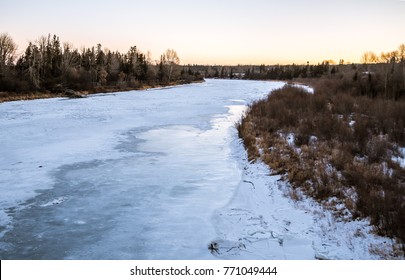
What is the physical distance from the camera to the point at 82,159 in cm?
975

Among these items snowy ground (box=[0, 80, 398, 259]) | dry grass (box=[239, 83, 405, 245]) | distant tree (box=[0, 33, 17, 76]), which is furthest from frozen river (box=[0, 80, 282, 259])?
distant tree (box=[0, 33, 17, 76])

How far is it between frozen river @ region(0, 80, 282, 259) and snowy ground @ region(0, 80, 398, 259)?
0.02 m

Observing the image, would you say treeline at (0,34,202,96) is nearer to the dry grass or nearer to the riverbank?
the riverbank

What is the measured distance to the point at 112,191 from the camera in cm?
725

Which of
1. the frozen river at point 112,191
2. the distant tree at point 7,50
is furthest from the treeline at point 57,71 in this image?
the frozen river at point 112,191

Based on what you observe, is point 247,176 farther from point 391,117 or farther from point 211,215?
point 391,117

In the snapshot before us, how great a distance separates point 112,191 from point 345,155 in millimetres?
5694

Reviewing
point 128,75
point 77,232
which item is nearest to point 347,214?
point 77,232

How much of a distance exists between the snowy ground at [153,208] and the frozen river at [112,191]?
2 cm

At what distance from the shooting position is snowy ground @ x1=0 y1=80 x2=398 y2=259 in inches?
191

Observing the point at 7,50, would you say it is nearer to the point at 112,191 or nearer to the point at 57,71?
the point at 57,71

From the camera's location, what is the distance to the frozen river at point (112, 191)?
497cm

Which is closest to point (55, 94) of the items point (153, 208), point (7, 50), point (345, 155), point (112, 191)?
point (7, 50)
